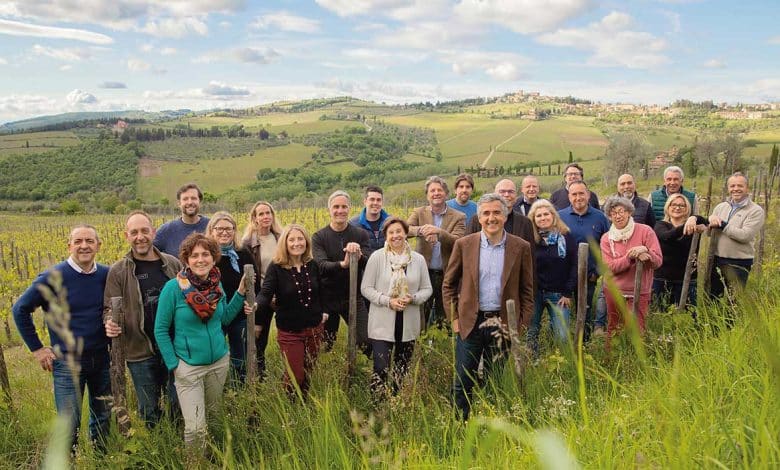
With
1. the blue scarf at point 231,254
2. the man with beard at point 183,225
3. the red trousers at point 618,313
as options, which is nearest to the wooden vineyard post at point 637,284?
the red trousers at point 618,313

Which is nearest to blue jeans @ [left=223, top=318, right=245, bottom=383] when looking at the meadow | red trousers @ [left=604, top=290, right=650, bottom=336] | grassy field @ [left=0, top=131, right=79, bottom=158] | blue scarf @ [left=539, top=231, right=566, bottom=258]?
the meadow

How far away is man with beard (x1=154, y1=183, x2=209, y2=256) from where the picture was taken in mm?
4895

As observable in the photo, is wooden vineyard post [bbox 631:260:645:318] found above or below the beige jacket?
below

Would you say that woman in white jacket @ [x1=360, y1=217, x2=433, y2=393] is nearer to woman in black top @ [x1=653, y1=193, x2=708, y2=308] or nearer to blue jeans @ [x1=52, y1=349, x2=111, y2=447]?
blue jeans @ [x1=52, y1=349, x2=111, y2=447]

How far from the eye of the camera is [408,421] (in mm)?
3291

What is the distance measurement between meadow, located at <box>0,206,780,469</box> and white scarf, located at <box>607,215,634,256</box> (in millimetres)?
840

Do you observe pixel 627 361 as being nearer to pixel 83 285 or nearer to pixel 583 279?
pixel 583 279

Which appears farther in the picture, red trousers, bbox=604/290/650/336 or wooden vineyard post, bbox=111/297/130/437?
red trousers, bbox=604/290/650/336

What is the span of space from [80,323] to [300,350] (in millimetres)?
1752

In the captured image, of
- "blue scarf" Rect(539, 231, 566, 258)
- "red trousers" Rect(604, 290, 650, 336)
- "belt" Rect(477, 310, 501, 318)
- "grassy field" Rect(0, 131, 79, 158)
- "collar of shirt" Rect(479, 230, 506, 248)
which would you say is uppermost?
"grassy field" Rect(0, 131, 79, 158)

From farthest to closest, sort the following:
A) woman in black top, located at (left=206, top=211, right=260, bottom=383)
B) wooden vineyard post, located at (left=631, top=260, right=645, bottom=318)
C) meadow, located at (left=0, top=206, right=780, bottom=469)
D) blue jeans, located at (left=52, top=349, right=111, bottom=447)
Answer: woman in black top, located at (left=206, top=211, right=260, bottom=383)
wooden vineyard post, located at (left=631, top=260, right=645, bottom=318)
blue jeans, located at (left=52, top=349, right=111, bottom=447)
meadow, located at (left=0, top=206, right=780, bottom=469)

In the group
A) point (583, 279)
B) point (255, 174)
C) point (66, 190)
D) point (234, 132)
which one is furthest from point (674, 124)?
point (583, 279)

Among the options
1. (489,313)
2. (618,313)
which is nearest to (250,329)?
(489,313)

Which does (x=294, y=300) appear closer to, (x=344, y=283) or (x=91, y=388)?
(x=344, y=283)
